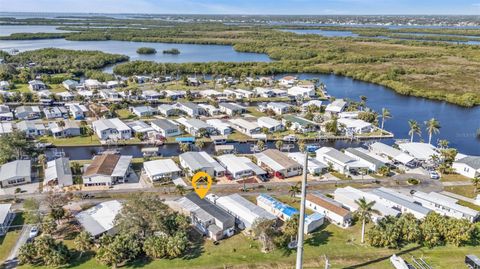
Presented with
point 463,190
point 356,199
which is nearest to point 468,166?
point 463,190

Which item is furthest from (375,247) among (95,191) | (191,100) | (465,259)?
(191,100)

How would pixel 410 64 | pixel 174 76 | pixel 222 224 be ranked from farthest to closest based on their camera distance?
pixel 410 64 < pixel 174 76 < pixel 222 224

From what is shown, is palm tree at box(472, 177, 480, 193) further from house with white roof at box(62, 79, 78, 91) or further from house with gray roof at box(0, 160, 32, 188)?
house with white roof at box(62, 79, 78, 91)

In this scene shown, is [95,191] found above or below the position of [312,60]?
below

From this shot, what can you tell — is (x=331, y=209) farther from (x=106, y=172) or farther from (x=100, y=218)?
(x=106, y=172)

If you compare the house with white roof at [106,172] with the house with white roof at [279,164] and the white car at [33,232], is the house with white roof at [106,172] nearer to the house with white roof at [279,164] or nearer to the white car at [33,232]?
the white car at [33,232]

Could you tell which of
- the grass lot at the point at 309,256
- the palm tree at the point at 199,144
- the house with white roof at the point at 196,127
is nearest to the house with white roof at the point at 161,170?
the palm tree at the point at 199,144

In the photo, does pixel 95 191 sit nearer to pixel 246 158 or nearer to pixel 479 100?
pixel 246 158
